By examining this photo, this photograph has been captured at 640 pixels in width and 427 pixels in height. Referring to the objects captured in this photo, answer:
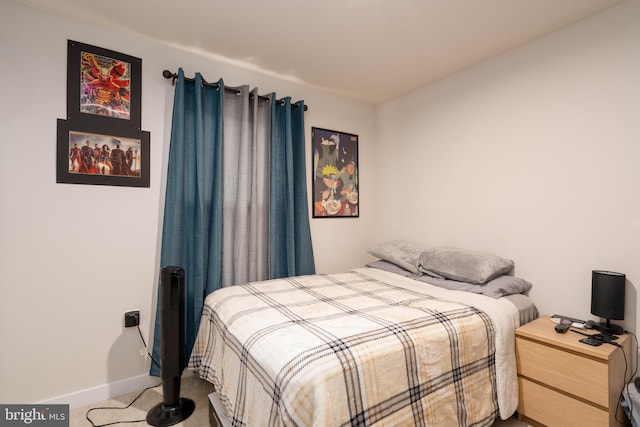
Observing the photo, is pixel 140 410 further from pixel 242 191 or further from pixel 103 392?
pixel 242 191

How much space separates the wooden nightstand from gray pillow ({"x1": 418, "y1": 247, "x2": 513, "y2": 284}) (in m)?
0.43

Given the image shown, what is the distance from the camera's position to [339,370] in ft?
3.83

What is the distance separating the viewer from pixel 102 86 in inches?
82.9

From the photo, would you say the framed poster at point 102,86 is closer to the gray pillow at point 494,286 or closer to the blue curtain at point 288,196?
the blue curtain at point 288,196

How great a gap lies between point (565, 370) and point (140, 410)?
2.57 meters

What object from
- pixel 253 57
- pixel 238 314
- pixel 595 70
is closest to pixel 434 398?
pixel 238 314

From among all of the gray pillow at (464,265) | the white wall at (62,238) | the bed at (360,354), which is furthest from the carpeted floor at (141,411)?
the gray pillow at (464,265)

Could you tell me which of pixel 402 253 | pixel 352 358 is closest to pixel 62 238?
pixel 352 358

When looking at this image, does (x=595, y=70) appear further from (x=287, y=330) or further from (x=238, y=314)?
(x=238, y=314)

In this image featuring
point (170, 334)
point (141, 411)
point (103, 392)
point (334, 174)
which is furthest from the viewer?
point (334, 174)

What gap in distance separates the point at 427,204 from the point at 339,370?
89.2 inches

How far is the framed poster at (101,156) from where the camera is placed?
1.99 metres

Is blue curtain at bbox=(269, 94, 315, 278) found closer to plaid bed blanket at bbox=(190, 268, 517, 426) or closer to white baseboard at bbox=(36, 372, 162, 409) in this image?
plaid bed blanket at bbox=(190, 268, 517, 426)

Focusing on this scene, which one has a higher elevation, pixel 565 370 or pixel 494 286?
pixel 494 286
